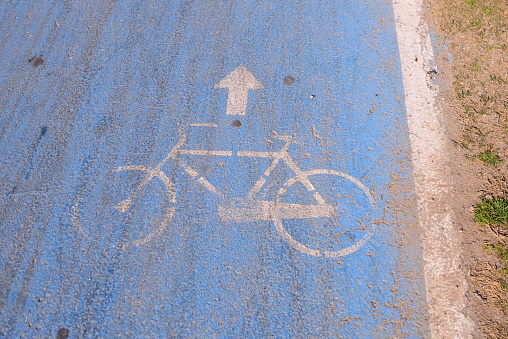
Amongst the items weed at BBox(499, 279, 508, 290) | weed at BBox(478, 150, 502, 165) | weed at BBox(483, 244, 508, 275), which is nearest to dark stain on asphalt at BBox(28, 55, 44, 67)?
weed at BBox(478, 150, 502, 165)

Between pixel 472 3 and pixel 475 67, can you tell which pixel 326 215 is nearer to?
pixel 475 67

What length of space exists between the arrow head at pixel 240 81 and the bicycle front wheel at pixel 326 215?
1453mm

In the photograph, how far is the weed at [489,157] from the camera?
413 centimetres

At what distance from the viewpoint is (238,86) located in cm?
497

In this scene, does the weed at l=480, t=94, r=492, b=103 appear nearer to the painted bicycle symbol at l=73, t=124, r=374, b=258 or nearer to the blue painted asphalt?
the blue painted asphalt

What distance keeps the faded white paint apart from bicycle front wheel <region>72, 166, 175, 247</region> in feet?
8.14

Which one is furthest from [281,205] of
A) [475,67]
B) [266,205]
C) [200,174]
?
[475,67]

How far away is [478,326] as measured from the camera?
3.26m

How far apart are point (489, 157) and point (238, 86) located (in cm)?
287

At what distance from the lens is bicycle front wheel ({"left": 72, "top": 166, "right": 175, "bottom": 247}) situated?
12.7ft

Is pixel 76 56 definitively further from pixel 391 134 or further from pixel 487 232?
pixel 487 232

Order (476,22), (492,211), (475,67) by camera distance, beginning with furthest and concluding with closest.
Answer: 1. (476,22)
2. (475,67)
3. (492,211)

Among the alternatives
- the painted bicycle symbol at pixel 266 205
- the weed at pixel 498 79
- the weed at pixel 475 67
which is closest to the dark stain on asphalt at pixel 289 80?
the painted bicycle symbol at pixel 266 205

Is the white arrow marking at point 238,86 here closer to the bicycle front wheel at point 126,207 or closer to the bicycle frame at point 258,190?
the bicycle frame at point 258,190
